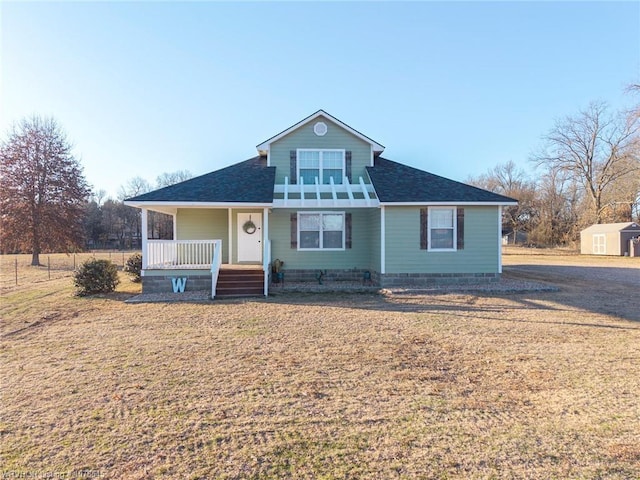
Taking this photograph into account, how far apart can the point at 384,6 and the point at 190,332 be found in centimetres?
1233

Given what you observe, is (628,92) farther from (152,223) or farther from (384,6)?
(152,223)

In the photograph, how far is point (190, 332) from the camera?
6.92m

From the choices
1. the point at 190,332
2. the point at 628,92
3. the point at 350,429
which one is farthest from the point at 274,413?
the point at 628,92

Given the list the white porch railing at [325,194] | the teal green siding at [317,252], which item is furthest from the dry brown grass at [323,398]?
the teal green siding at [317,252]

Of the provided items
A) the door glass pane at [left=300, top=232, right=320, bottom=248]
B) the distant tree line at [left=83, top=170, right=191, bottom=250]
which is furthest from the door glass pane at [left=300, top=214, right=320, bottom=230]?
the distant tree line at [left=83, top=170, right=191, bottom=250]

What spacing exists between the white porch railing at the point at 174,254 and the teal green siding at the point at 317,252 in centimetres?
239

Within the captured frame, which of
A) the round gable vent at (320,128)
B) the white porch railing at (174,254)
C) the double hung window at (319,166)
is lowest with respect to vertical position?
the white porch railing at (174,254)

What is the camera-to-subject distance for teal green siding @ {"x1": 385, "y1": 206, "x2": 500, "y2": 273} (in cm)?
1233

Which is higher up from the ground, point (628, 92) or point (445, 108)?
point (628, 92)

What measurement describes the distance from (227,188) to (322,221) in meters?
3.63

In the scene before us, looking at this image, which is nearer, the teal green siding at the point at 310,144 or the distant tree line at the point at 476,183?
the teal green siding at the point at 310,144

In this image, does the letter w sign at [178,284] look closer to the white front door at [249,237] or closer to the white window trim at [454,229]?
the white front door at [249,237]

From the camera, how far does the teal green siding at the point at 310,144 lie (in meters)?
13.8

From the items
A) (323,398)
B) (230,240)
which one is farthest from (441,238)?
(323,398)
